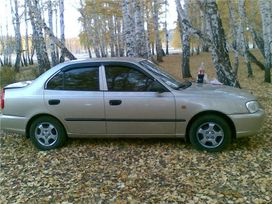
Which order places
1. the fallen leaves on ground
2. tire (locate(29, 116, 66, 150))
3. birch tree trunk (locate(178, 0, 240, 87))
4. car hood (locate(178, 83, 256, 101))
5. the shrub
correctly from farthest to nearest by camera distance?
the shrub < birch tree trunk (locate(178, 0, 240, 87)) < tire (locate(29, 116, 66, 150)) < car hood (locate(178, 83, 256, 101)) < the fallen leaves on ground

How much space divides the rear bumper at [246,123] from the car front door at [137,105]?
3.34 ft

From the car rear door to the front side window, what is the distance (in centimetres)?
22

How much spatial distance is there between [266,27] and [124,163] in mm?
10153

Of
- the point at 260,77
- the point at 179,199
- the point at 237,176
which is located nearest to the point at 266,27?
the point at 260,77

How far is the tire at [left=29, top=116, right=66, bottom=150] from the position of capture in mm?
6023

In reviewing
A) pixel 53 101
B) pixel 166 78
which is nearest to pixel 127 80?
pixel 166 78

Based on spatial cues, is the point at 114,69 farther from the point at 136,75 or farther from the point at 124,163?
the point at 124,163

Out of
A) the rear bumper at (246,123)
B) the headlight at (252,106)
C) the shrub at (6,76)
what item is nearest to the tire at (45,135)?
the rear bumper at (246,123)

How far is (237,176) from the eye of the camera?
4660 mm

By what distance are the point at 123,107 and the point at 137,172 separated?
1.21 metres

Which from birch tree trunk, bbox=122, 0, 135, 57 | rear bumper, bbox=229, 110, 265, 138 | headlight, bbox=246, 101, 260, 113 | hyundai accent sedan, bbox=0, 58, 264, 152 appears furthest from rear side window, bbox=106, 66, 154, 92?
birch tree trunk, bbox=122, 0, 135, 57

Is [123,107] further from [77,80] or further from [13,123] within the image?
[13,123]

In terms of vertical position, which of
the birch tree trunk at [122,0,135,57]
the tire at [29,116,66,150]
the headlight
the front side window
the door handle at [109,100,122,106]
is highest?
the birch tree trunk at [122,0,135,57]

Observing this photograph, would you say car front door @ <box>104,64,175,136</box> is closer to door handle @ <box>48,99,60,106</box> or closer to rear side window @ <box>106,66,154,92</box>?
rear side window @ <box>106,66,154,92</box>
